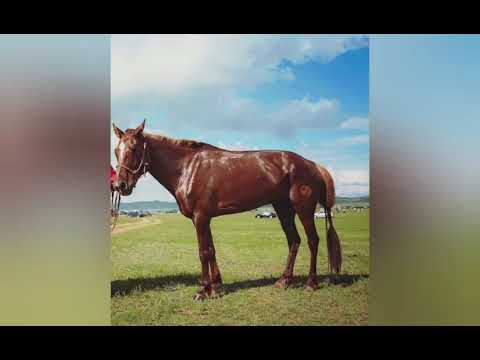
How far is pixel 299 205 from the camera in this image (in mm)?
4820

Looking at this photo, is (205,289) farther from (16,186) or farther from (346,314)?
(16,186)

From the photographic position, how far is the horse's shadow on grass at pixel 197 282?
15.6ft

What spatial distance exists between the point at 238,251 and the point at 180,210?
754mm

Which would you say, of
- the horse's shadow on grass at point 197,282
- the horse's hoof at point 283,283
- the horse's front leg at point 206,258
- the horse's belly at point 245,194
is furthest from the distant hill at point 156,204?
the horse's hoof at point 283,283

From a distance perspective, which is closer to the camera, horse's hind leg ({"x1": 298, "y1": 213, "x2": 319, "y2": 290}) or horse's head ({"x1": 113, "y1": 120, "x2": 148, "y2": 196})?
horse's head ({"x1": 113, "y1": 120, "x2": 148, "y2": 196})

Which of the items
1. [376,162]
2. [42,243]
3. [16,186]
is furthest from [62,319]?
[376,162]

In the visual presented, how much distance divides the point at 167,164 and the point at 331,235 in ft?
6.25

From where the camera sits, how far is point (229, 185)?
188 inches

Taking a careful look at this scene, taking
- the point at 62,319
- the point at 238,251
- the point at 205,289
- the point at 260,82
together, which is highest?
the point at 260,82

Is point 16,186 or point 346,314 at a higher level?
point 16,186

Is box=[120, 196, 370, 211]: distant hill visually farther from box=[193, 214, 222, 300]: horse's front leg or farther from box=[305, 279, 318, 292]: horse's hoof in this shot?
box=[305, 279, 318, 292]: horse's hoof

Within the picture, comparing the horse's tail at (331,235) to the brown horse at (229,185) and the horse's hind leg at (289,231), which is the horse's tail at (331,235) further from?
the horse's hind leg at (289,231)

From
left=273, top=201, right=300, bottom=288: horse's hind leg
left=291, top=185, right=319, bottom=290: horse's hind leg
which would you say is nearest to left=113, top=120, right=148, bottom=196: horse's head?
left=273, top=201, right=300, bottom=288: horse's hind leg

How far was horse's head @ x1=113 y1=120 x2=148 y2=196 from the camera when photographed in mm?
4664
